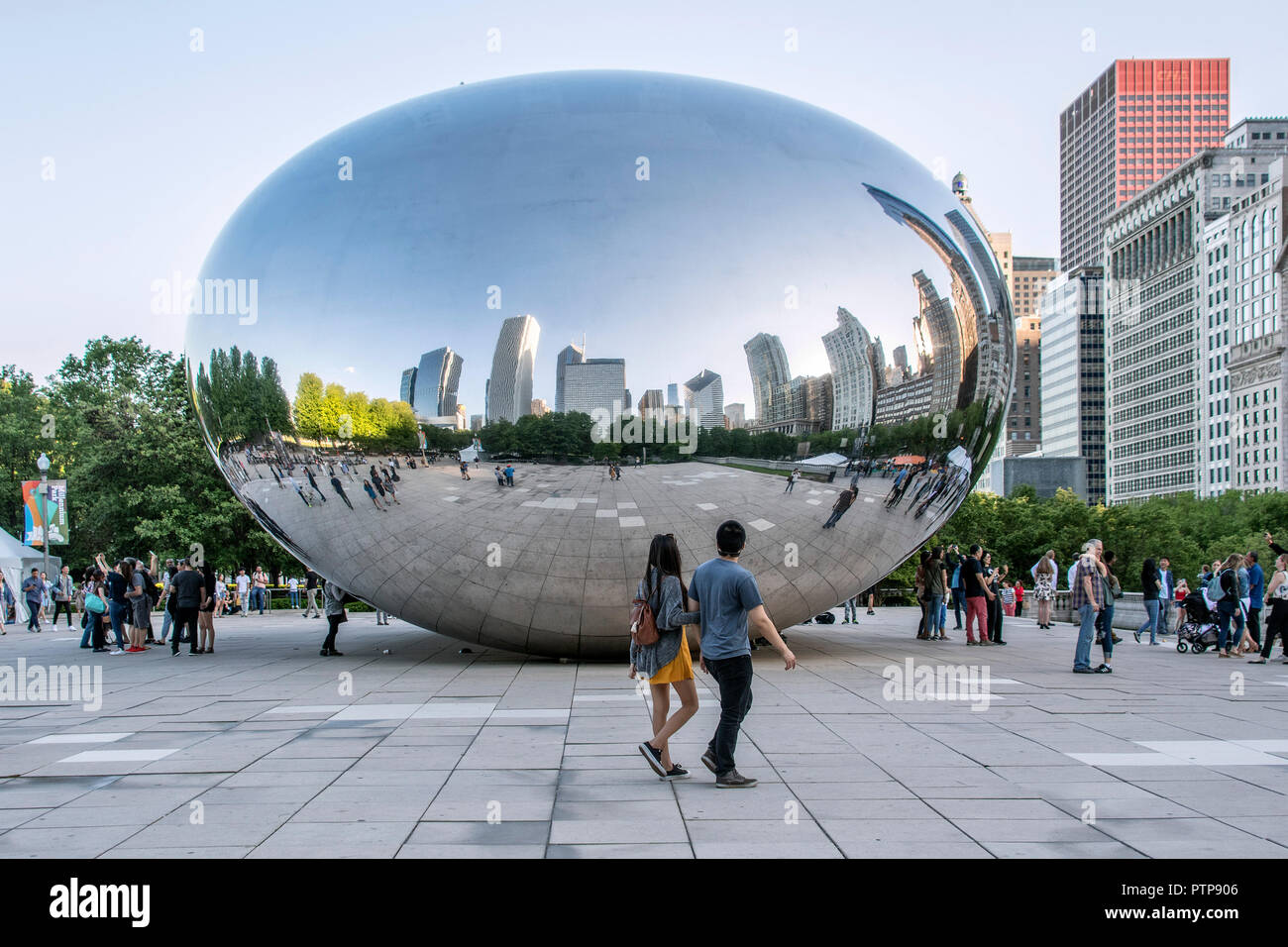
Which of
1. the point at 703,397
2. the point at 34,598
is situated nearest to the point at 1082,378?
the point at 34,598

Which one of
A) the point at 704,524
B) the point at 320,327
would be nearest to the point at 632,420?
the point at 704,524

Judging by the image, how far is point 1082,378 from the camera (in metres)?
167

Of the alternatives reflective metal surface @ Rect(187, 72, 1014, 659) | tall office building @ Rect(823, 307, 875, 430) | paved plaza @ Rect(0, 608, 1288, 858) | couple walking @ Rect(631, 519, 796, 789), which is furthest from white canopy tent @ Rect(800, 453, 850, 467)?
couple walking @ Rect(631, 519, 796, 789)

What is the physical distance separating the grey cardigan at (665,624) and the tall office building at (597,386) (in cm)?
401

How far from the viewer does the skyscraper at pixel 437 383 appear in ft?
36.2

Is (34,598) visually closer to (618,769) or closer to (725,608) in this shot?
(618,769)

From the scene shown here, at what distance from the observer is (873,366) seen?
11336 millimetres

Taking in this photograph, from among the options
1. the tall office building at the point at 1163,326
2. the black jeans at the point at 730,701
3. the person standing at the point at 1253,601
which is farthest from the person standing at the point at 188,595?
the tall office building at the point at 1163,326

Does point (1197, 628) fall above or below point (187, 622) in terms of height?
below

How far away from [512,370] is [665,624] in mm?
4677

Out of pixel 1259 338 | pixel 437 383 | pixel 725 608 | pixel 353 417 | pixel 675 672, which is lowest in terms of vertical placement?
pixel 675 672

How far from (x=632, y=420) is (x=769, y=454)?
149 centimetres

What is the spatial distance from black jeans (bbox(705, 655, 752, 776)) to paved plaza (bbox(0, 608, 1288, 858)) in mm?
205

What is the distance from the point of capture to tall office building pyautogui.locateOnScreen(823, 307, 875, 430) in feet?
36.6
